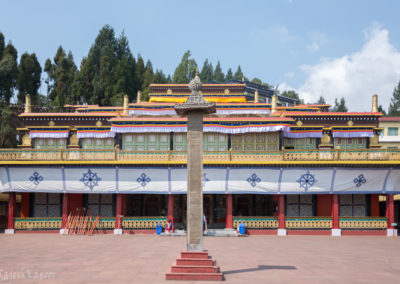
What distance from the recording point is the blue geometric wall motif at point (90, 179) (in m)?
27.8

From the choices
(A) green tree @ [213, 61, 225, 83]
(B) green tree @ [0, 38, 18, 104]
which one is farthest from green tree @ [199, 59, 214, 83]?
(B) green tree @ [0, 38, 18, 104]

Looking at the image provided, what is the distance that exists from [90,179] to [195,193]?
48.4 feet

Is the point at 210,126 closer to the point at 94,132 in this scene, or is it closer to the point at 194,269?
the point at 94,132

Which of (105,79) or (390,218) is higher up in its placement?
(105,79)

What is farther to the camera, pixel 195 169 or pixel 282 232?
pixel 282 232

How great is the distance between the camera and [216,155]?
27.6m

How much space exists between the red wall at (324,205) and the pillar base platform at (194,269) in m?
17.3

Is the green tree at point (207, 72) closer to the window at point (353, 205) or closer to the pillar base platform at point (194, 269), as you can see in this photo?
the window at point (353, 205)

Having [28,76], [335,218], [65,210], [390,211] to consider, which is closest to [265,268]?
[335,218]

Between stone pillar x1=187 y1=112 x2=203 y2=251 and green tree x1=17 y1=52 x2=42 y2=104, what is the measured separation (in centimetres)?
5028

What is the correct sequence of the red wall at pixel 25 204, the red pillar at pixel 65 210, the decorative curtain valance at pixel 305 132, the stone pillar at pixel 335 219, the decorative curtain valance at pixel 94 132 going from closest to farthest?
the stone pillar at pixel 335 219 < the red pillar at pixel 65 210 < the red wall at pixel 25 204 < the decorative curtain valance at pixel 305 132 < the decorative curtain valance at pixel 94 132

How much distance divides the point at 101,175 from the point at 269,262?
15.1m

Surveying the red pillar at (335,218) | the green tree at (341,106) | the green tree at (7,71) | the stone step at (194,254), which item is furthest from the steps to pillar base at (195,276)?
the green tree at (341,106)

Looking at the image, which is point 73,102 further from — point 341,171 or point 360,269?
point 360,269
